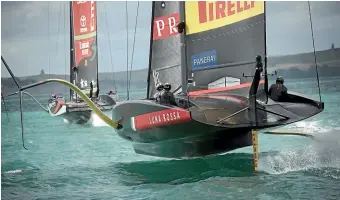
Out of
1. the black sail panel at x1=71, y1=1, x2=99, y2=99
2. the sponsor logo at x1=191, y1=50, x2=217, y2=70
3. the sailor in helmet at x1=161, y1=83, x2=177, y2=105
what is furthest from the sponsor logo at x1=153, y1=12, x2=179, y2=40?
the black sail panel at x1=71, y1=1, x2=99, y2=99

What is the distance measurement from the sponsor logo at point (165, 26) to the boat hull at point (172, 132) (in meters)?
1.85

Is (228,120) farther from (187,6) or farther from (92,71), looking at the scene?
(92,71)

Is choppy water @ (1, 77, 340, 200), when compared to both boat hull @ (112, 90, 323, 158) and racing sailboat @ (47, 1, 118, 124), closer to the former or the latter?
boat hull @ (112, 90, 323, 158)

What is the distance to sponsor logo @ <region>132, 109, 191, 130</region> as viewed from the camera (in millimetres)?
4675

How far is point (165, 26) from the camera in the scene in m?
7.07

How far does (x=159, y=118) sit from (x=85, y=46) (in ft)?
28.1

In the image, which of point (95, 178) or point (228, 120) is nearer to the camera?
point (228, 120)

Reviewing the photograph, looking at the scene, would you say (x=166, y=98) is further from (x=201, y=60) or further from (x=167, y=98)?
(x=201, y=60)

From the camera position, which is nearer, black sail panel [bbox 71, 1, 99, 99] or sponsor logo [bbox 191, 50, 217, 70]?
sponsor logo [bbox 191, 50, 217, 70]

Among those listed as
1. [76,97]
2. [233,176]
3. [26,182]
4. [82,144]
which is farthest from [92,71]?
[233,176]

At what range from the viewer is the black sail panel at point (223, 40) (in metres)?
5.46

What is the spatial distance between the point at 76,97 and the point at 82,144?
3442 millimetres

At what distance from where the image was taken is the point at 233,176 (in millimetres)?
5105

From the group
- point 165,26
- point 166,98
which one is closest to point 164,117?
point 166,98
